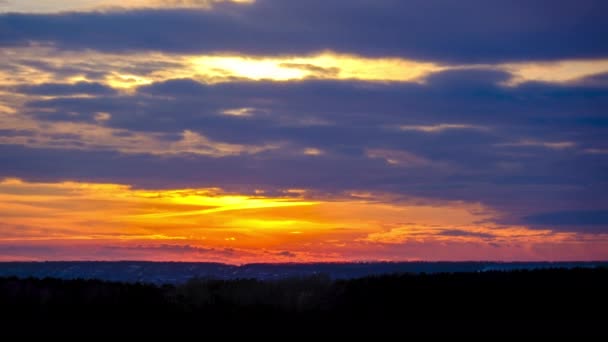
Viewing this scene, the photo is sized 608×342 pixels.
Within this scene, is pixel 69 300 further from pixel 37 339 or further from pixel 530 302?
pixel 530 302

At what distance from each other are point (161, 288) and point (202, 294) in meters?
2.02

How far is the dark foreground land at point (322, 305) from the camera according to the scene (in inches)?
1198

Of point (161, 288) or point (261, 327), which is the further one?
point (161, 288)

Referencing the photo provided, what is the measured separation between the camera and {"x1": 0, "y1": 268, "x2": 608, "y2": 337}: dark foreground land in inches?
1198

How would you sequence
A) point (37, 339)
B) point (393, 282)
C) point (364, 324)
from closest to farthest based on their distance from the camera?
1. point (37, 339)
2. point (364, 324)
3. point (393, 282)

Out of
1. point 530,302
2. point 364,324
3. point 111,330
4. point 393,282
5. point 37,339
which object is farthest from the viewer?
point 393,282

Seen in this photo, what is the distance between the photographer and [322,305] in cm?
3656

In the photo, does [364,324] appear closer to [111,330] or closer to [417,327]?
[417,327]

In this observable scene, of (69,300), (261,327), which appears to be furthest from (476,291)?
(69,300)

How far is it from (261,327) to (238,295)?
6.57 metres

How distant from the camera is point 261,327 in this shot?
3122cm

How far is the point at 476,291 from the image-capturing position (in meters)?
37.3

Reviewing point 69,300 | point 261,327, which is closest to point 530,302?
point 261,327

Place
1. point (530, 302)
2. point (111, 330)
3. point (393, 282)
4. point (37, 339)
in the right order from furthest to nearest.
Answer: point (393, 282) → point (530, 302) → point (111, 330) → point (37, 339)
